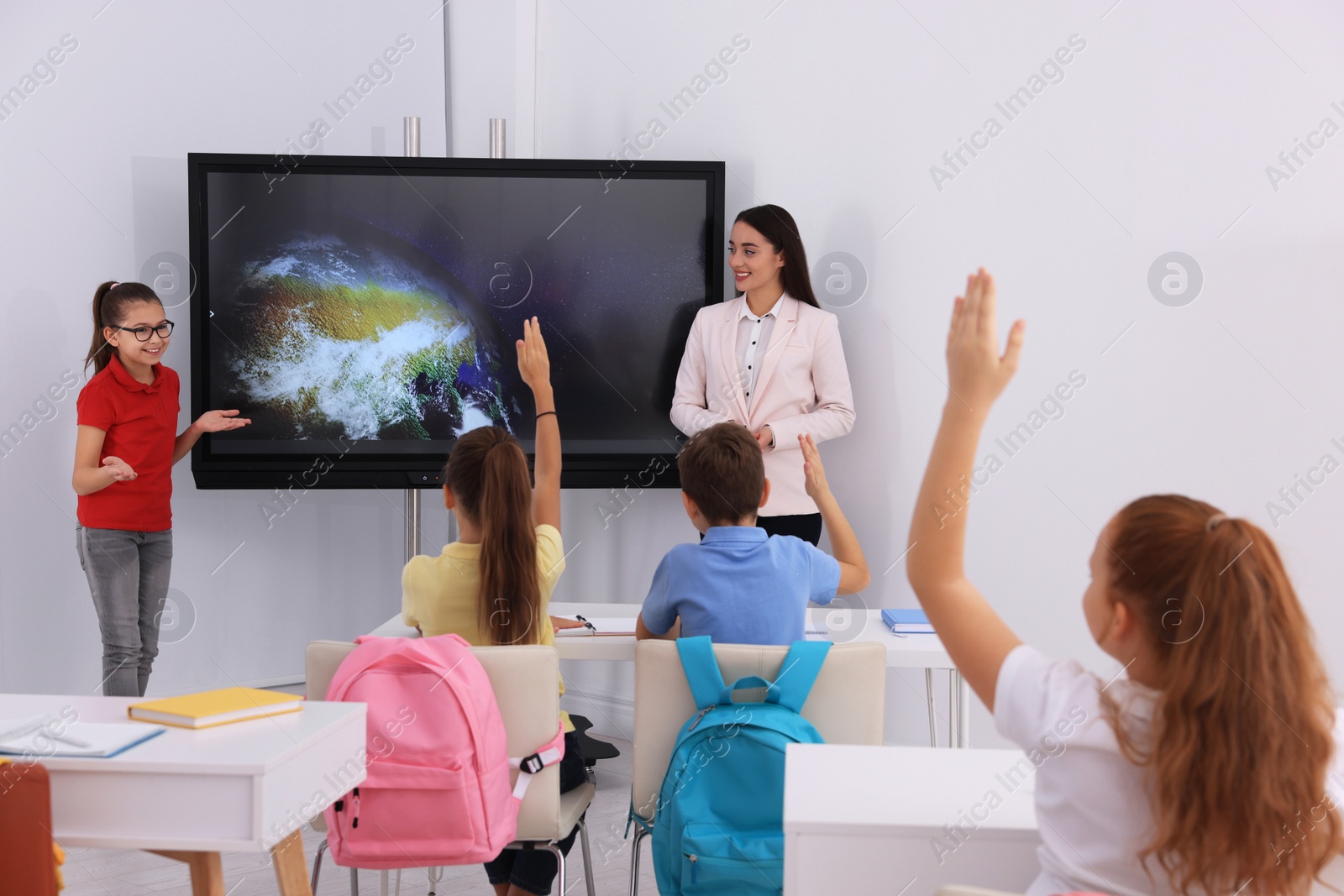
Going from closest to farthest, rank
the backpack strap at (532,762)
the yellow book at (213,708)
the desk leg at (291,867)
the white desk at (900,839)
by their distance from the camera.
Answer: the white desk at (900,839) → the yellow book at (213,708) → the desk leg at (291,867) → the backpack strap at (532,762)

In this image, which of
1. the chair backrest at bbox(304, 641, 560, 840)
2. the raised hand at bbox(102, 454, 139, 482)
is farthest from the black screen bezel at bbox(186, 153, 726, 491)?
the chair backrest at bbox(304, 641, 560, 840)

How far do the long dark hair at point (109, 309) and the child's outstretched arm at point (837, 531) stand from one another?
220 cm

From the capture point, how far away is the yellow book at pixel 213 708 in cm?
164

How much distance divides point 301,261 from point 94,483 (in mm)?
1030

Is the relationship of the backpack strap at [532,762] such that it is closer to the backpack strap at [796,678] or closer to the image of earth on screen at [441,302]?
the backpack strap at [796,678]

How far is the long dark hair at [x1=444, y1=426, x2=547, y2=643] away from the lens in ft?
7.39

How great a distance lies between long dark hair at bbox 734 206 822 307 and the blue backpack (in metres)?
2.13

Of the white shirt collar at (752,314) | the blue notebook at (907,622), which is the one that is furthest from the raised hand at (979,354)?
the white shirt collar at (752,314)

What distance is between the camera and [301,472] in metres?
3.97

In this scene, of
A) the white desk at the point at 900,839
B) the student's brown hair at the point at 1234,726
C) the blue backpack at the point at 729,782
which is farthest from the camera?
the blue backpack at the point at 729,782

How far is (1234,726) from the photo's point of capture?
43.9 inches

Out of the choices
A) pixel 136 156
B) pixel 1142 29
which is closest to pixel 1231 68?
pixel 1142 29

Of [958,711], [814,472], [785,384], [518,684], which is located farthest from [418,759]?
[785,384]

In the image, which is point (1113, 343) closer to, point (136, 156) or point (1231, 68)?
point (1231, 68)
